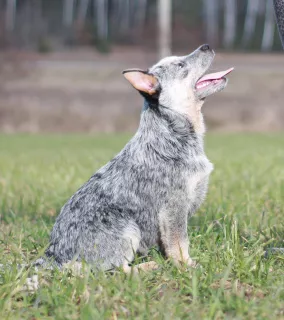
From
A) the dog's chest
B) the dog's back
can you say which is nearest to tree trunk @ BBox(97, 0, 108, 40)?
the dog's back

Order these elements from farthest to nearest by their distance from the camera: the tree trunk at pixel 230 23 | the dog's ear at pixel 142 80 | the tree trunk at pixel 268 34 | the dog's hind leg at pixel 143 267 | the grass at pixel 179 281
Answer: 1. the tree trunk at pixel 230 23
2. the tree trunk at pixel 268 34
3. the dog's ear at pixel 142 80
4. the dog's hind leg at pixel 143 267
5. the grass at pixel 179 281

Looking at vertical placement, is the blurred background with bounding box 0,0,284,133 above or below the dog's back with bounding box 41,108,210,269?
below

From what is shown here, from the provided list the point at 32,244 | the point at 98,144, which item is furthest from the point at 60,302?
the point at 98,144

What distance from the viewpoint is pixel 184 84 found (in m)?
4.46

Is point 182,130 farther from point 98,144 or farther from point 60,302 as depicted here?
point 98,144

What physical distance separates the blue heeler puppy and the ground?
18.3 meters

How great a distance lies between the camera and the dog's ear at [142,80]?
425cm

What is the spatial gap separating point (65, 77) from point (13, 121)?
380 cm

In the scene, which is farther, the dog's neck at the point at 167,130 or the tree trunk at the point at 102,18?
the tree trunk at the point at 102,18

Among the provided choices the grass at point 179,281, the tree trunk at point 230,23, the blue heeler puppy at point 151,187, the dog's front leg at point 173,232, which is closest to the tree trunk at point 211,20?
the tree trunk at point 230,23

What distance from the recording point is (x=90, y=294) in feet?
11.6

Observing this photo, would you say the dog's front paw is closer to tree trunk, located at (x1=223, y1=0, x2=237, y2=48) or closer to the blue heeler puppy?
the blue heeler puppy

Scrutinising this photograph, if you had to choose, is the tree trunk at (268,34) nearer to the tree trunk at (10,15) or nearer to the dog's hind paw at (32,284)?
the tree trunk at (10,15)

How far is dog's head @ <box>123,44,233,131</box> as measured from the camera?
4.40 metres
